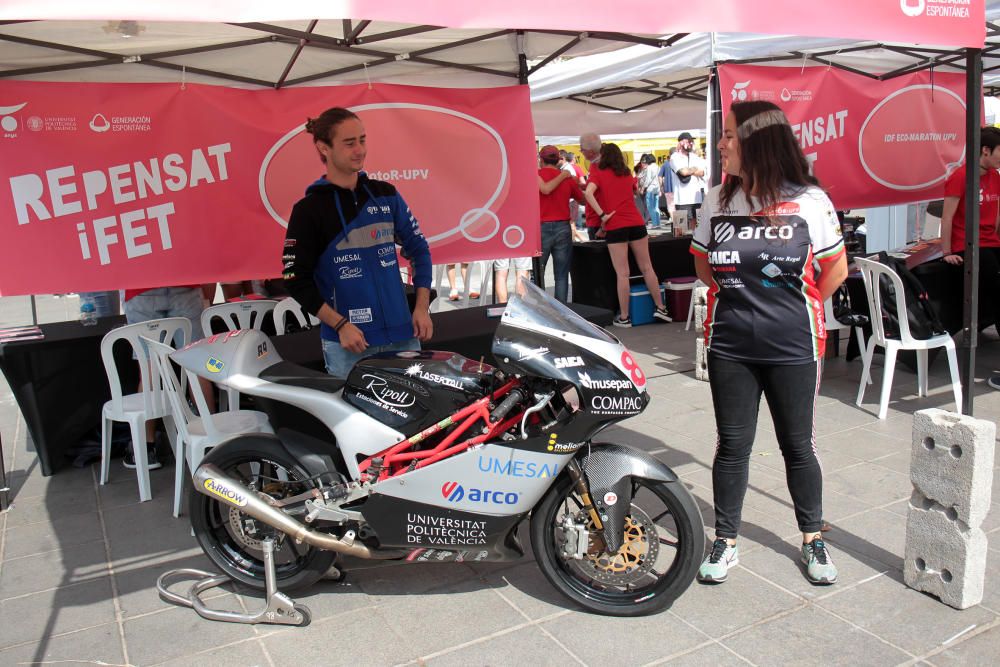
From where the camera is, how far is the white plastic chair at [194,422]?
382cm

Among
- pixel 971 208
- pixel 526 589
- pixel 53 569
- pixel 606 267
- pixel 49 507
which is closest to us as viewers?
pixel 526 589

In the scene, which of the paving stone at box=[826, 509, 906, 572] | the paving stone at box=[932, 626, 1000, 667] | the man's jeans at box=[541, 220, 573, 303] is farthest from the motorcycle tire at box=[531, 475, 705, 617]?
the man's jeans at box=[541, 220, 573, 303]

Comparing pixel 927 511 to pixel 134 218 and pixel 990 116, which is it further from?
pixel 990 116

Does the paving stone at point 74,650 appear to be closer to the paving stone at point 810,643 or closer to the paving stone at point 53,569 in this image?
the paving stone at point 53,569

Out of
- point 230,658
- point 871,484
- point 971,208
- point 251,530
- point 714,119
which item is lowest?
point 871,484

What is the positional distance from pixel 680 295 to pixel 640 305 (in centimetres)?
40

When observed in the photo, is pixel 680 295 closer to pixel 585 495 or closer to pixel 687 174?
pixel 585 495

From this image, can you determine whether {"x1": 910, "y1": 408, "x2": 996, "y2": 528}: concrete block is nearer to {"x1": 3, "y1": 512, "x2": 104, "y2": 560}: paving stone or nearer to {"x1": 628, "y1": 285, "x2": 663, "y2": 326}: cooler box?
{"x1": 3, "y1": 512, "x2": 104, "y2": 560}: paving stone

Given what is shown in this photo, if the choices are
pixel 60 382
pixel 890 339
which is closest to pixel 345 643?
pixel 60 382

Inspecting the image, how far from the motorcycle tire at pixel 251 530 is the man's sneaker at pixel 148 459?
1750 mm

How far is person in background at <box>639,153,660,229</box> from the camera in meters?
17.6

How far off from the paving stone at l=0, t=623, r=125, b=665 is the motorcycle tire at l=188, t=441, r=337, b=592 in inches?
16.9

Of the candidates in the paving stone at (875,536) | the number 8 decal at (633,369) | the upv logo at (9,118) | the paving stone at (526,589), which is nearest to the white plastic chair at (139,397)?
the upv logo at (9,118)

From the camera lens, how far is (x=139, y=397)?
4.46 metres
